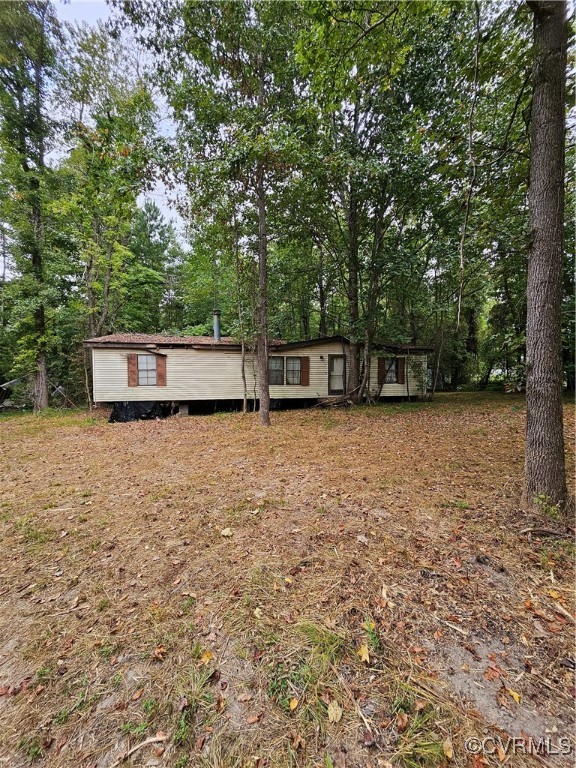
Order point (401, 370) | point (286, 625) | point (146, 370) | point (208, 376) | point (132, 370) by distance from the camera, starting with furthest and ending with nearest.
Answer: point (401, 370), point (208, 376), point (146, 370), point (132, 370), point (286, 625)

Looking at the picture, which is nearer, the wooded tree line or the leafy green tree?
the wooded tree line

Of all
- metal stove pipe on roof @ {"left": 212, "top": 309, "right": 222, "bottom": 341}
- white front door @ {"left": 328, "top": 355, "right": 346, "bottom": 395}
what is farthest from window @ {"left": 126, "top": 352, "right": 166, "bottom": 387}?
white front door @ {"left": 328, "top": 355, "right": 346, "bottom": 395}

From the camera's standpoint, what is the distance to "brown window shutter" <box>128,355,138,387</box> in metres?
11.6

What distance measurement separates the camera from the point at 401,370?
1433cm

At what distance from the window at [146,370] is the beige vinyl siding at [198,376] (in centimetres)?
21

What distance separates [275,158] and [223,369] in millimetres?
7389

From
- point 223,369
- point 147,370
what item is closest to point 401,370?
point 223,369

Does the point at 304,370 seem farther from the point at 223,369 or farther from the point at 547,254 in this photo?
the point at 547,254

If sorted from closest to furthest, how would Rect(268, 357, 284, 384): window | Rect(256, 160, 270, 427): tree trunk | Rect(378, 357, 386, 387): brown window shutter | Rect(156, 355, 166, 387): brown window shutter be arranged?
1. Rect(256, 160, 270, 427): tree trunk
2. Rect(156, 355, 166, 387): brown window shutter
3. Rect(268, 357, 284, 384): window
4. Rect(378, 357, 386, 387): brown window shutter

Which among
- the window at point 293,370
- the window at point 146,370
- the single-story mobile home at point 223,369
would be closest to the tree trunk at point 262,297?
the single-story mobile home at point 223,369

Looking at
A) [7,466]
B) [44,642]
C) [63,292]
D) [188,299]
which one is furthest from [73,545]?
[188,299]

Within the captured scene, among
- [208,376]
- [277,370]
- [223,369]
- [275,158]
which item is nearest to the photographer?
[275,158]

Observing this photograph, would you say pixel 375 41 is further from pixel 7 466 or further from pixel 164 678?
pixel 7 466

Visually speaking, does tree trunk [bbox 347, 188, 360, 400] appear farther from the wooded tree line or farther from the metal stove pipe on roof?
the metal stove pipe on roof
